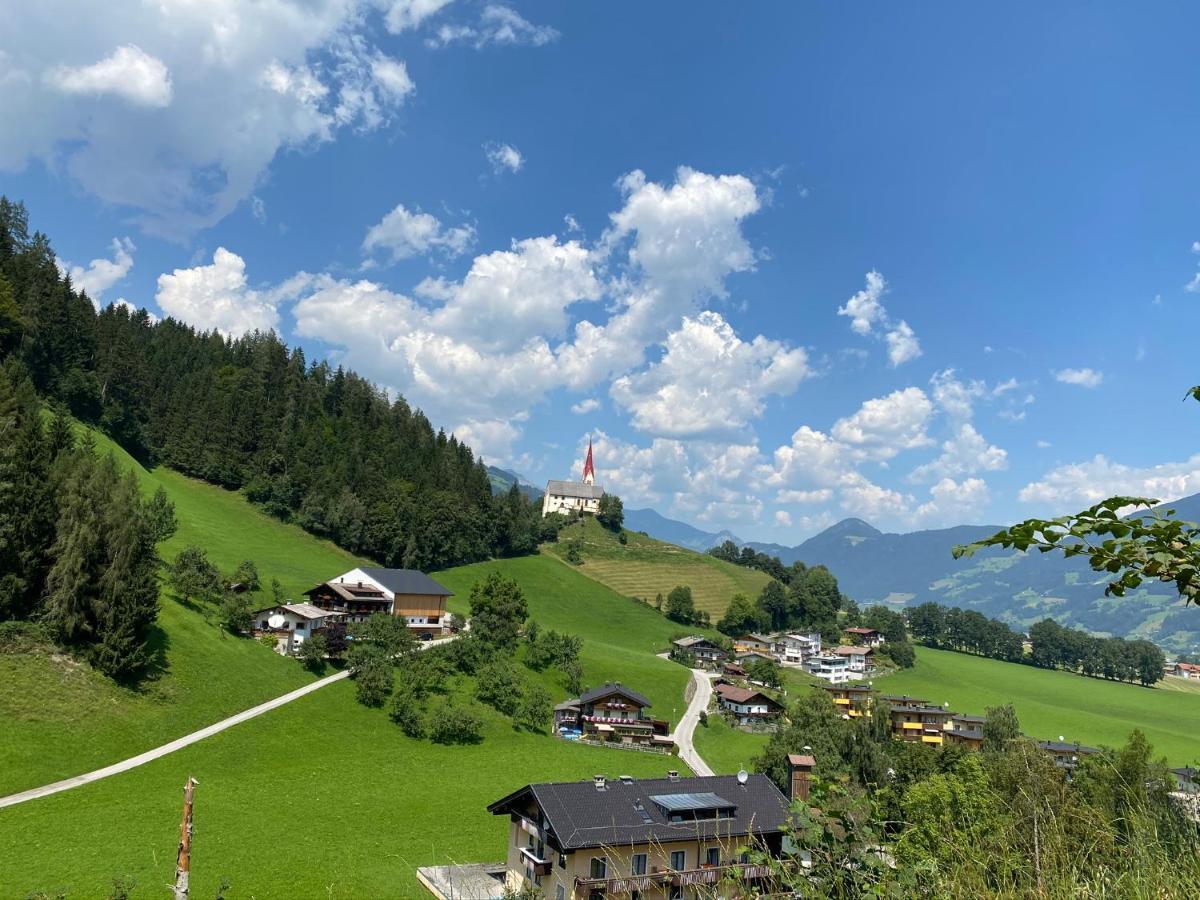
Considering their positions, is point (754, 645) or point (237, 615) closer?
point (237, 615)

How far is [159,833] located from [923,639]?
17978 cm

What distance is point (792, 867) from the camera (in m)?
5.91

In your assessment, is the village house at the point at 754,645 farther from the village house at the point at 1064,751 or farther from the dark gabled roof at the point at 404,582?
the dark gabled roof at the point at 404,582

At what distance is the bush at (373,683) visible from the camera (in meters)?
59.2

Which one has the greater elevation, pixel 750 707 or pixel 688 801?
pixel 688 801

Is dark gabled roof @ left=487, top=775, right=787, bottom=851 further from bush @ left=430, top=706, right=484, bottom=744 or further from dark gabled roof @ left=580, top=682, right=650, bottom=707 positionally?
dark gabled roof @ left=580, top=682, right=650, bottom=707

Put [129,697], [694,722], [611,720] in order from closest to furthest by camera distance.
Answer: [129,697] → [611,720] → [694,722]

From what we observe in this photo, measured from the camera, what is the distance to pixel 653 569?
6412 inches

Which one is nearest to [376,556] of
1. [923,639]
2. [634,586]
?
[634,586]

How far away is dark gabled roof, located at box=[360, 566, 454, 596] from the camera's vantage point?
81.9m

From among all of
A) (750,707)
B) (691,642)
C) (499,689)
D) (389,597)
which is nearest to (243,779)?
(499,689)

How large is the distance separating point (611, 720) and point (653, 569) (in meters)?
93.7

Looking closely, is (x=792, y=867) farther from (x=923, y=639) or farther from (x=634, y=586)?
(x=923, y=639)

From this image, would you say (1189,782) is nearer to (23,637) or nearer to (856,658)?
(23,637)
